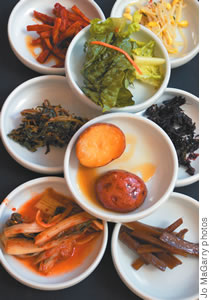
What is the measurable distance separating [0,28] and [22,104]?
2.57ft

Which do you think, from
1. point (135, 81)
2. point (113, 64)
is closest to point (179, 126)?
point (135, 81)

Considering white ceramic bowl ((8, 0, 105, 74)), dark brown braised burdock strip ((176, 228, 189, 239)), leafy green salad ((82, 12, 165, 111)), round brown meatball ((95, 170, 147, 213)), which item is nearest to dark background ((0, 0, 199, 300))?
white ceramic bowl ((8, 0, 105, 74))

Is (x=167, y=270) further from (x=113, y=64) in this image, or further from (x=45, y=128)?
(x=113, y=64)

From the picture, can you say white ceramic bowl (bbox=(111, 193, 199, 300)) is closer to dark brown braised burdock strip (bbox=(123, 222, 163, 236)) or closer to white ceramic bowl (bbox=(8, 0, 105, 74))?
dark brown braised burdock strip (bbox=(123, 222, 163, 236))

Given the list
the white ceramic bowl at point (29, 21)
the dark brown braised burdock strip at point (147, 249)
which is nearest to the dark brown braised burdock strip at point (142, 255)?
the dark brown braised burdock strip at point (147, 249)

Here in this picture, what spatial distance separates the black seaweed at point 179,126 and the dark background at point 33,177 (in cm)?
28

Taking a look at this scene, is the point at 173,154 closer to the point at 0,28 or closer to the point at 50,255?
the point at 50,255

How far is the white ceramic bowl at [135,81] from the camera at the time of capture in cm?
243

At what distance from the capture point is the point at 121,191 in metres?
2.18

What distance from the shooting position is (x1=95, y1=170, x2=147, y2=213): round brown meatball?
2176mm

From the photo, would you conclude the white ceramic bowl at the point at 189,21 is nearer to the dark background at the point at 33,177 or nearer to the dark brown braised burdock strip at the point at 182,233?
the dark background at the point at 33,177

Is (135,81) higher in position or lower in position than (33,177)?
higher

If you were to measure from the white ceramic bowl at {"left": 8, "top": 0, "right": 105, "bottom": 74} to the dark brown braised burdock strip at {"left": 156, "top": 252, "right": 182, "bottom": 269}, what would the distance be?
149 cm

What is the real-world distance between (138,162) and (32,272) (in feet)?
3.25
